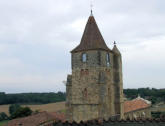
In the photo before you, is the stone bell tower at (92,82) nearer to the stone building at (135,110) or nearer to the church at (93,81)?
the church at (93,81)

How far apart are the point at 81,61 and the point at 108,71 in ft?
10.6

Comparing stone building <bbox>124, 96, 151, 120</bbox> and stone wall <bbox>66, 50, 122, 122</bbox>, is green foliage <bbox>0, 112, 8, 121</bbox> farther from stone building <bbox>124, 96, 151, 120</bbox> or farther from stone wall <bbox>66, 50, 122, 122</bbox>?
stone wall <bbox>66, 50, 122, 122</bbox>

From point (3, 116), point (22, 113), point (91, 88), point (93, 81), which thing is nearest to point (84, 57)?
point (93, 81)

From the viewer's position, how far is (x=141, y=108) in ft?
123

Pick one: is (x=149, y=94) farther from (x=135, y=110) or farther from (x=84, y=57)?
(x=84, y=57)

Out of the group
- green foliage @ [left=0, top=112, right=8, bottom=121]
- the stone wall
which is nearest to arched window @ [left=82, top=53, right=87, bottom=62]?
the stone wall

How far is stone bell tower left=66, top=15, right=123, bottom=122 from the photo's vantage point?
2545cm

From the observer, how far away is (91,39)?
26984 mm

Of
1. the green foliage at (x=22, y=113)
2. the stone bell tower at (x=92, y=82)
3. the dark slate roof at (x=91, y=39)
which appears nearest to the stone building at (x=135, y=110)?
the stone bell tower at (x=92, y=82)

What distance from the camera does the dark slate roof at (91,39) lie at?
86.7ft

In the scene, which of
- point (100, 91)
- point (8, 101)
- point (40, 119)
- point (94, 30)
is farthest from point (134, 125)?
point (8, 101)

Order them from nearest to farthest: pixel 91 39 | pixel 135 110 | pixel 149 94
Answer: pixel 91 39
pixel 135 110
pixel 149 94

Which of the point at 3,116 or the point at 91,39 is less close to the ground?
the point at 91,39

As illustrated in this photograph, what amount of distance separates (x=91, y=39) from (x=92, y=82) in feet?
15.8
